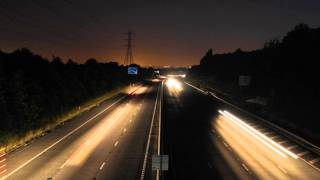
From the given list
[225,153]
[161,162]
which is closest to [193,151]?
[225,153]

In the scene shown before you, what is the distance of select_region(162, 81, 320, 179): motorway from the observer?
26109mm

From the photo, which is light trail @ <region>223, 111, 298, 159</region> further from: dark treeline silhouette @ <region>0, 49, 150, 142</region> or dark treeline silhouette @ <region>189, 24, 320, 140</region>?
dark treeline silhouette @ <region>0, 49, 150, 142</region>

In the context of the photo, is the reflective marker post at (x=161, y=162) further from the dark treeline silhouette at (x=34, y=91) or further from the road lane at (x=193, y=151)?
the dark treeline silhouette at (x=34, y=91)

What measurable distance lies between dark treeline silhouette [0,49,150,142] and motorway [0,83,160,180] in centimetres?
484

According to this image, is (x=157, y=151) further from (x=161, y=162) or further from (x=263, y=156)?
(x=161, y=162)

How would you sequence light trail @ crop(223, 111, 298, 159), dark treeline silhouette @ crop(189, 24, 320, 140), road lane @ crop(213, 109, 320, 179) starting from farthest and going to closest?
1. dark treeline silhouette @ crop(189, 24, 320, 140)
2. light trail @ crop(223, 111, 298, 159)
3. road lane @ crop(213, 109, 320, 179)

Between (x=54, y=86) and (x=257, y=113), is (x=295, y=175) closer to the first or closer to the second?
(x=257, y=113)

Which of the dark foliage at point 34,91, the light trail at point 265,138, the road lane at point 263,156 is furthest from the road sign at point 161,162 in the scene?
the dark foliage at point 34,91

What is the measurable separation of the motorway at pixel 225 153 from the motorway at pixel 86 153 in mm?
2682

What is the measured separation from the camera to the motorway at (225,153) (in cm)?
2611

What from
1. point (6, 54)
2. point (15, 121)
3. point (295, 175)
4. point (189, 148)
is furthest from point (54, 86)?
point (295, 175)

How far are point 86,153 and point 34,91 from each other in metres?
29.8

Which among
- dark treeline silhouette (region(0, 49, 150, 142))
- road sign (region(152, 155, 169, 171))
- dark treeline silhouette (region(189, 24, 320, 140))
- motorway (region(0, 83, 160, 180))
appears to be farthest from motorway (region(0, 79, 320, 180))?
dark treeline silhouette (region(189, 24, 320, 140))

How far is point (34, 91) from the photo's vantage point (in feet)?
191
